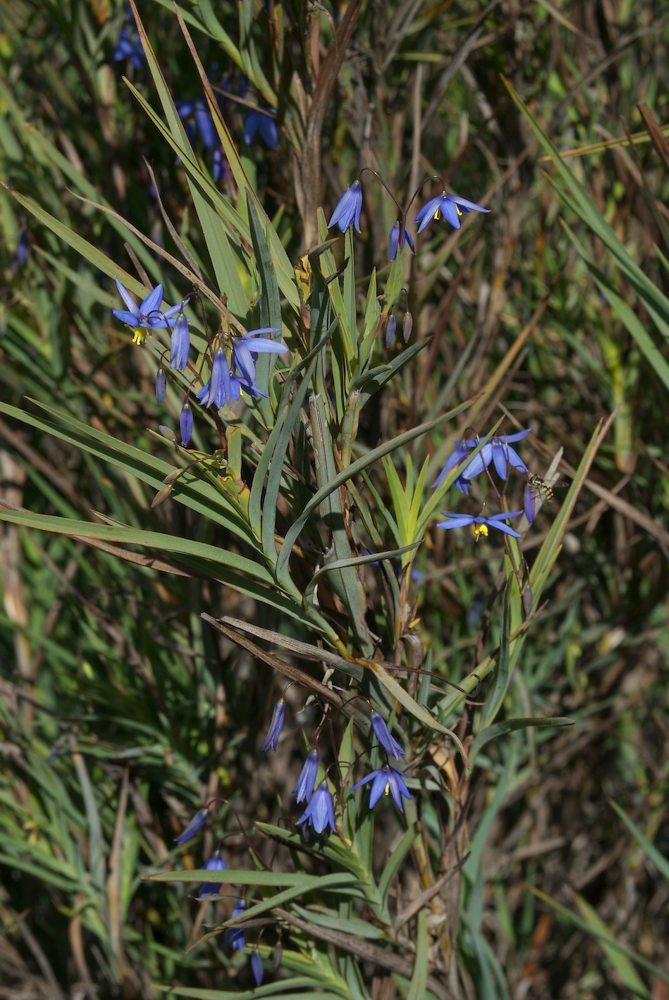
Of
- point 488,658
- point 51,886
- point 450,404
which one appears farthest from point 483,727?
point 51,886

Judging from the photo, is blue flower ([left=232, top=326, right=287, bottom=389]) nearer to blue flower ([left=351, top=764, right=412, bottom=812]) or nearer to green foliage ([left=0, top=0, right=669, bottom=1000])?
green foliage ([left=0, top=0, right=669, bottom=1000])

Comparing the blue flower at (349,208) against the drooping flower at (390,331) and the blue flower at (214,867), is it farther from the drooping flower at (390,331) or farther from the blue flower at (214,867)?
the blue flower at (214,867)

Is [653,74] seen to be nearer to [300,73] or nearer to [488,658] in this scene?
[300,73]

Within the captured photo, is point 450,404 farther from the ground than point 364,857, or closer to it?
farther from the ground

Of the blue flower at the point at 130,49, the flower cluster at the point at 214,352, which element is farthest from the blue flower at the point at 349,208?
the blue flower at the point at 130,49

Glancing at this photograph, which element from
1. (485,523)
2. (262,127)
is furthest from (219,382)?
(262,127)

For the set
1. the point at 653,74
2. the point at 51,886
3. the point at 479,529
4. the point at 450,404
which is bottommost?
A: the point at 51,886
